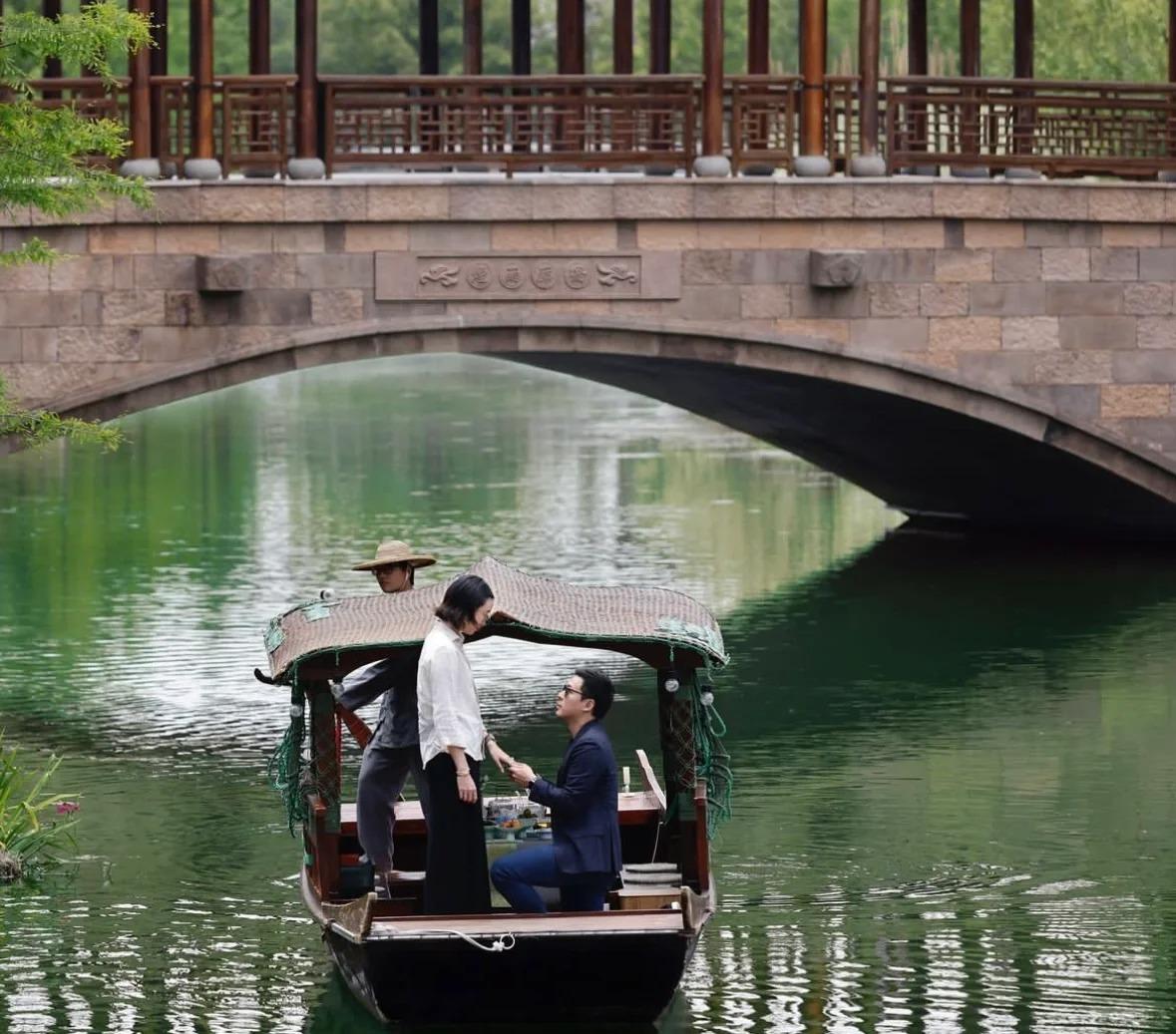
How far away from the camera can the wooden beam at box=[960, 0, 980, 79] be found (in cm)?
2362

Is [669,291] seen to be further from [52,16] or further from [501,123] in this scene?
[52,16]

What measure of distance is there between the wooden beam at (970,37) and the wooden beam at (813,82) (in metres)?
3.42

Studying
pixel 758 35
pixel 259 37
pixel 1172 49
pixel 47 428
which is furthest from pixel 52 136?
pixel 1172 49

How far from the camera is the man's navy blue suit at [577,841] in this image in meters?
9.66

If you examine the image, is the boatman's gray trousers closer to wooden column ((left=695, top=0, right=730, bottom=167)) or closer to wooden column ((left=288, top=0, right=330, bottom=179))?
wooden column ((left=288, top=0, right=330, bottom=179))

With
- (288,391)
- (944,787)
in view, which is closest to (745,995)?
(944,787)

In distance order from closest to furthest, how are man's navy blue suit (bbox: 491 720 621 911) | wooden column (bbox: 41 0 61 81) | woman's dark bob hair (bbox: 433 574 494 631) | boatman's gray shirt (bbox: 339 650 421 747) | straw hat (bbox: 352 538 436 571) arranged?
1. woman's dark bob hair (bbox: 433 574 494 631)
2. man's navy blue suit (bbox: 491 720 621 911)
3. boatman's gray shirt (bbox: 339 650 421 747)
4. straw hat (bbox: 352 538 436 571)
5. wooden column (bbox: 41 0 61 81)

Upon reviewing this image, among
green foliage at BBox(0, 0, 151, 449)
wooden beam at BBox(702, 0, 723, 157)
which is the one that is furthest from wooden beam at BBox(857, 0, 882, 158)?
green foliage at BBox(0, 0, 151, 449)

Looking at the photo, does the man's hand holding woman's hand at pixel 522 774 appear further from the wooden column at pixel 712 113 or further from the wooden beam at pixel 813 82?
the wooden beam at pixel 813 82

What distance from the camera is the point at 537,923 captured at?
9.43m

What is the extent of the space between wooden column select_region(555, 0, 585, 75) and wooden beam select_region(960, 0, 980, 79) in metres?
3.19

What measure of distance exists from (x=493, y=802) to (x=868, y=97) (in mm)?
10348

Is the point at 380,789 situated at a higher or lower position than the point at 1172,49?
lower

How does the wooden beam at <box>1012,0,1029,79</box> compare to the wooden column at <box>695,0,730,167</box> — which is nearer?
the wooden column at <box>695,0,730,167</box>
